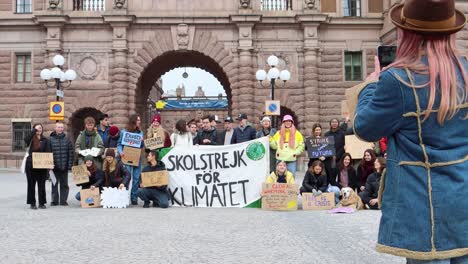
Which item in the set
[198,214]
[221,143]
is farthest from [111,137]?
[198,214]

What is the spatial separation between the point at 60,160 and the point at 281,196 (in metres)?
5.68

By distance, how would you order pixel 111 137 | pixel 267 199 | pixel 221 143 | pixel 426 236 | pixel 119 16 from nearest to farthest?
pixel 426 236 < pixel 267 199 < pixel 111 137 < pixel 221 143 < pixel 119 16

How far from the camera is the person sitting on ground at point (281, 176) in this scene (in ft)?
41.2

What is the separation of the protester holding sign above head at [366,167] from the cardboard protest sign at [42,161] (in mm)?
7561

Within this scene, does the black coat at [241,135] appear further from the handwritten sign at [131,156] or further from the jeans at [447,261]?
the jeans at [447,261]

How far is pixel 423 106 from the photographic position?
2883mm

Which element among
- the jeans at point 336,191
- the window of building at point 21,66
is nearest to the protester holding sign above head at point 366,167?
the jeans at point 336,191

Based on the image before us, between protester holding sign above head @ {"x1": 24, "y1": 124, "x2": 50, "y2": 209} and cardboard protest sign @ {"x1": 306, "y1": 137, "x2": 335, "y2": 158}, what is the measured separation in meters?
6.53

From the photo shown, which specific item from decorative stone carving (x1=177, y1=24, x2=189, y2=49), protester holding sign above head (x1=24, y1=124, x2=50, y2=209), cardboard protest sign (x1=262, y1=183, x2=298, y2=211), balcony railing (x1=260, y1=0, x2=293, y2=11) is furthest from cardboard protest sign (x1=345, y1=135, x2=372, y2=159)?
balcony railing (x1=260, y1=0, x2=293, y2=11)

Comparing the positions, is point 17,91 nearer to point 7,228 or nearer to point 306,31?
point 306,31

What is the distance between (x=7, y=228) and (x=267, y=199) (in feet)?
18.4

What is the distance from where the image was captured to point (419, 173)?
9.44ft

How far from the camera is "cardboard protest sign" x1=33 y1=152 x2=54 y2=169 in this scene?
1291 cm

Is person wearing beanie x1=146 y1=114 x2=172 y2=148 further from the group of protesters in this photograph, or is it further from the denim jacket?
the denim jacket
